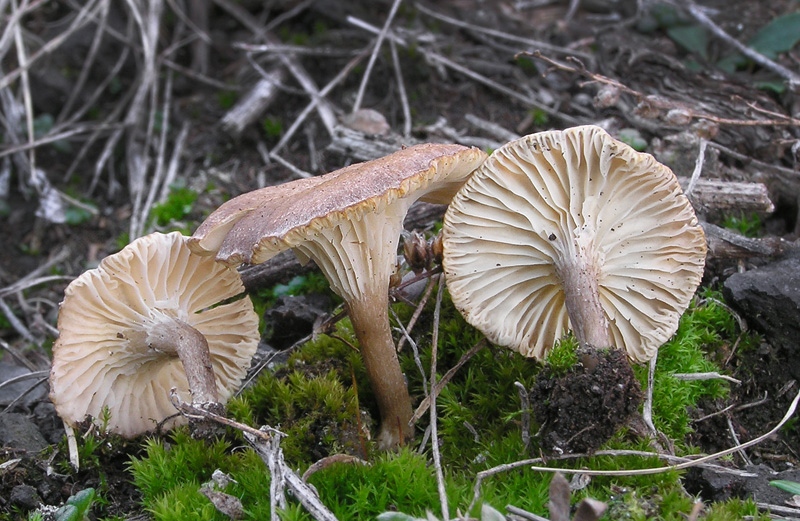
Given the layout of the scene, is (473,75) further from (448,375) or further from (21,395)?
(21,395)

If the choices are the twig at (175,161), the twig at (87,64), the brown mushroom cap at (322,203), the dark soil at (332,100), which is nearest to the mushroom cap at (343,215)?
the brown mushroom cap at (322,203)

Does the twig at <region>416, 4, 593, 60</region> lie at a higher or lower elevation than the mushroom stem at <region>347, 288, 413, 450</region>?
higher

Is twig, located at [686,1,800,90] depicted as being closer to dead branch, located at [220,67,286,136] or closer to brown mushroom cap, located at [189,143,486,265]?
brown mushroom cap, located at [189,143,486,265]

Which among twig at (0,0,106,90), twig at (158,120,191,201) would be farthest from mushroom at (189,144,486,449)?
twig at (0,0,106,90)

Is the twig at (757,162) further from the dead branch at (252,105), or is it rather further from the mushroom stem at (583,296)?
the dead branch at (252,105)

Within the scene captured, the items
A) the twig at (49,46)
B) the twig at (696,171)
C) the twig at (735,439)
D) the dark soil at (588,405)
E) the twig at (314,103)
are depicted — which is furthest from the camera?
the twig at (314,103)

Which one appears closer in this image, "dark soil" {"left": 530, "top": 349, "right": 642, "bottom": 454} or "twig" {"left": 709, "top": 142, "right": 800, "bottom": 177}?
"dark soil" {"left": 530, "top": 349, "right": 642, "bottom": 454}

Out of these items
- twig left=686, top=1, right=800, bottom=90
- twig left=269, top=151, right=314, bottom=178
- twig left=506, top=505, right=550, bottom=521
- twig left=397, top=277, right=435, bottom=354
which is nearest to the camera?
twig left=506, top=505, right=550, bottom=521

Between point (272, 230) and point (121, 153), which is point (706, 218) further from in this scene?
point (121, 153)
